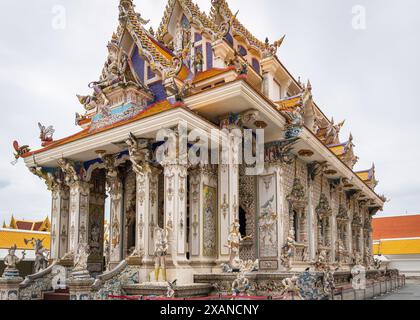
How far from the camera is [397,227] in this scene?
38.1 meters

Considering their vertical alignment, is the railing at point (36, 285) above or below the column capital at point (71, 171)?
below

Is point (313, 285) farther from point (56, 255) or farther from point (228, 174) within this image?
point (56, 255)

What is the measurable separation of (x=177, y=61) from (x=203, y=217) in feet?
15.0

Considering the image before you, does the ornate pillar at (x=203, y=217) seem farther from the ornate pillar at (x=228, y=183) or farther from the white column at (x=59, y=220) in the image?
the white column at (x=59, y=220)

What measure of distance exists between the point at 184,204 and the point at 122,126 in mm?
2998

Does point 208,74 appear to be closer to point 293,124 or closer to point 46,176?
point 293,124

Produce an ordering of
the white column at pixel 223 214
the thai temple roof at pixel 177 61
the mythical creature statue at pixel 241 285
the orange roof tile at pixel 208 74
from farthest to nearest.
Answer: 1. the thai temple roof at pixel 177 61
2. the orange roof tile at pixel 208 74
3. the white column at pixel 223 214
4. the mythical creature statue at pixel 241 285

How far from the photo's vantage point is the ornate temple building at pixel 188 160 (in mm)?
12234

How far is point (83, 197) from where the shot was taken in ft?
51.9

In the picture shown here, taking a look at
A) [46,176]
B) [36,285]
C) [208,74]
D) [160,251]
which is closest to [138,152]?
[160,251]

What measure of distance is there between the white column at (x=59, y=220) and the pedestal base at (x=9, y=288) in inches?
98.4

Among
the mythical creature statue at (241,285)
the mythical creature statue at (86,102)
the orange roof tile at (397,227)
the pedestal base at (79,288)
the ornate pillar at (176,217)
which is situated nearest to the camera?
the mythical creature statue at (241,285)

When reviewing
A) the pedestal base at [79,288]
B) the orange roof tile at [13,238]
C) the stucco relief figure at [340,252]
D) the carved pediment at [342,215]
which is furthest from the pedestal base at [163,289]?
the orange roof tile at [13,238]
